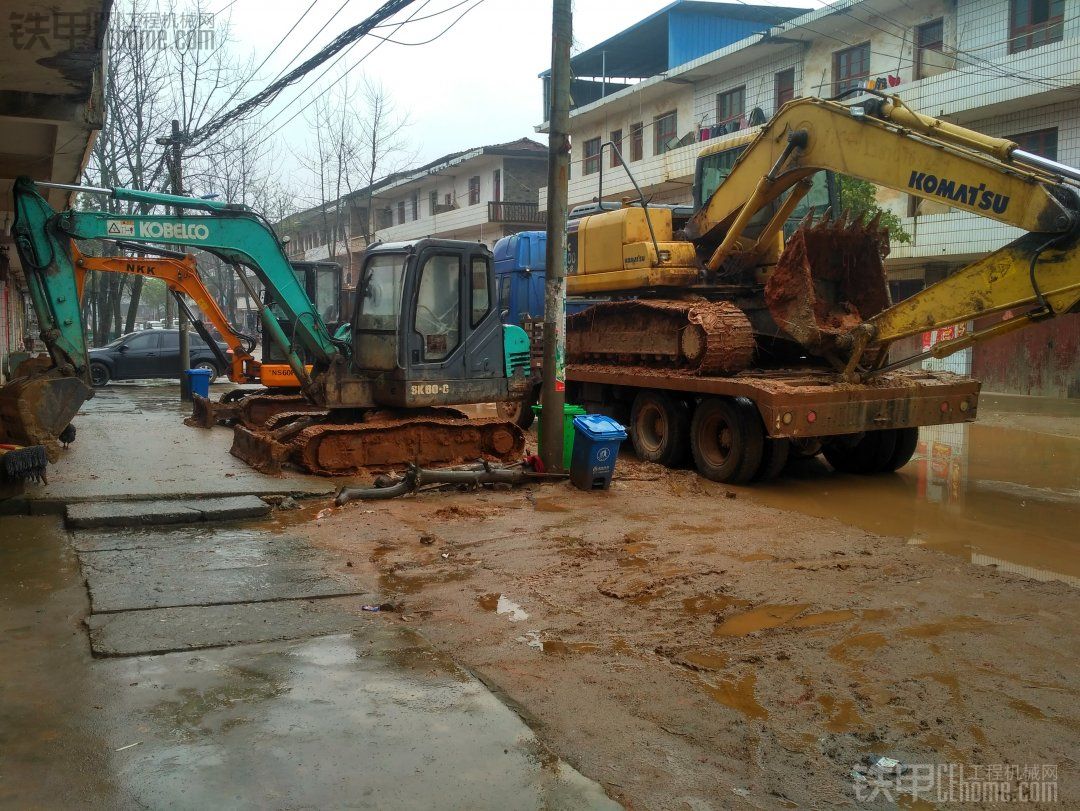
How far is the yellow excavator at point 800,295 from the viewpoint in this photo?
8.44 m

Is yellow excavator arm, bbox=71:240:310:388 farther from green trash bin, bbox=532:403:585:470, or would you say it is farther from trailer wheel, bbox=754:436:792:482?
trailer wheel, bbox=754:436:792:482

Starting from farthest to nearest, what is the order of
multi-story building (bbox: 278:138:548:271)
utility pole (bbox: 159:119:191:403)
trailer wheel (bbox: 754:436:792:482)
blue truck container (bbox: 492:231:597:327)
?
1. multi-story building (bbox: 278:138:548:271)
2. utility pole (bbox: 159:119:191:403)
3. blue truck container (bbox: 492:231:597:327)
4. trailer wheel (bbox: 754:436:792:482)

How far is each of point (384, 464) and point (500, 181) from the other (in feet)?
98.7

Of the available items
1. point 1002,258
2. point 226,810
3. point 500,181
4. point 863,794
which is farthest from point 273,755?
point 500,181

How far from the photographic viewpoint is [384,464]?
→ 34.4 ft

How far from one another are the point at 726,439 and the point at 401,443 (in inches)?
146

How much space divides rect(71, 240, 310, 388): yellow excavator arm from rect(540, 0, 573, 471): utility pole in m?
6.18

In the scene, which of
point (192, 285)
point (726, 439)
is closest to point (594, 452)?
point (726, 439)

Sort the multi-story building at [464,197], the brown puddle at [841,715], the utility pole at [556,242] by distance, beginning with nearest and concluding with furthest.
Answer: the brown puddle at [841,715] → the utility pole at [556,242] → the multi-story building at [464,197]

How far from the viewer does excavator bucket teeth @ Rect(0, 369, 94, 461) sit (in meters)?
8.50

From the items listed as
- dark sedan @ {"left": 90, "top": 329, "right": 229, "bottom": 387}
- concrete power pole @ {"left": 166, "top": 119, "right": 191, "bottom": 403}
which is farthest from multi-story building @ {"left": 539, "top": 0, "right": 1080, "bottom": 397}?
dark sedan @ {"left": 90, "top": 329, "right": 229, "bottom": 387}

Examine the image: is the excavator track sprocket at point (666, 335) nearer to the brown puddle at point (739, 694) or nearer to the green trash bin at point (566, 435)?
the green trash bin at point (566, 435)

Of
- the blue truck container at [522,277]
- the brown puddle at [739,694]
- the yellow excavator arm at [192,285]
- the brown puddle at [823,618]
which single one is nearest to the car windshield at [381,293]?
the yellow excavator arm at [192,285]

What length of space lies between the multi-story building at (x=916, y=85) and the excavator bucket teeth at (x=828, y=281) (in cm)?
612
